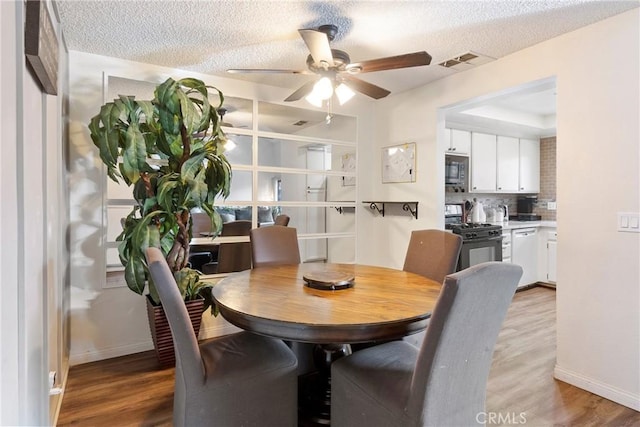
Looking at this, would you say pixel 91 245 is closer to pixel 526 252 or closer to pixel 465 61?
pixel 465 61

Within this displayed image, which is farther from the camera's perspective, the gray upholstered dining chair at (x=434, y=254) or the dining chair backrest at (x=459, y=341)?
the gray upholstered dining chair at (x=434, y=254)

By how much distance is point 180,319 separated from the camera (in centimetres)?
138

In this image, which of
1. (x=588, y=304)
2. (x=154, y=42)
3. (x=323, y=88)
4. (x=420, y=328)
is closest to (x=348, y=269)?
(x=420, y=328)

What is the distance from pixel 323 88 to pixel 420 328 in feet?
5.01

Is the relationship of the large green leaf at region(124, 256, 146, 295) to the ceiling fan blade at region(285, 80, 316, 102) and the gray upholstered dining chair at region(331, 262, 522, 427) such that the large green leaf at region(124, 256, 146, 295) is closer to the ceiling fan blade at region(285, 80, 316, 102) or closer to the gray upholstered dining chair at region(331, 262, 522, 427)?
the ceiling fan blade at region(285, 80, 316, 102)

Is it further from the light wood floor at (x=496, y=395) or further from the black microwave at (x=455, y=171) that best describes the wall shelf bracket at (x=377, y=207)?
the light wood floor at (x=496, y=395)

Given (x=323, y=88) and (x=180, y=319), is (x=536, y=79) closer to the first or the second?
(x=323, y=88)

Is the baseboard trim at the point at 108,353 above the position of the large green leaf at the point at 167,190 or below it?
below

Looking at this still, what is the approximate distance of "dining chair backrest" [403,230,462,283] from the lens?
2305 millimetres

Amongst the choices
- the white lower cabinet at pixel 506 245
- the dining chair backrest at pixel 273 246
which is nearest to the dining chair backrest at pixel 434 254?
the dining chair backrest at pixel 273 246

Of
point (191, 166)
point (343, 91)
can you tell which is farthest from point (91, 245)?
point (343, 91)

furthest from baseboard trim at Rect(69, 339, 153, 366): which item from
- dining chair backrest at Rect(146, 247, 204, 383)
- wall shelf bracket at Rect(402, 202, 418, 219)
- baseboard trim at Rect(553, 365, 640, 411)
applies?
baseboard trim at Rect(553, 365, 640, 411)

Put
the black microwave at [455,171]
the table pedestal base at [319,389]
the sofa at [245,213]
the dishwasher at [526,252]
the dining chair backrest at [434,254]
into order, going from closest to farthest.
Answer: the table pedestal base at [319,389], the dining chair backrest at [434,254], the sofa at [245,213], the black microwave at [455,171], the dishwasher at [526,252]

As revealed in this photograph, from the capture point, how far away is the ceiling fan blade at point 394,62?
2.01 metres
